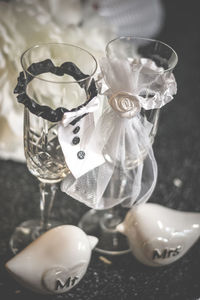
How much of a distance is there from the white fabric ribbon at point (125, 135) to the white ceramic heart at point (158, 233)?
2cm

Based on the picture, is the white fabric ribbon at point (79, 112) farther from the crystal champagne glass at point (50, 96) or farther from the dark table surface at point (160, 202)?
the dark table surface at point (160, 202)

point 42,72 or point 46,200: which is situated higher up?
point 42,72

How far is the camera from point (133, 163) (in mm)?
454

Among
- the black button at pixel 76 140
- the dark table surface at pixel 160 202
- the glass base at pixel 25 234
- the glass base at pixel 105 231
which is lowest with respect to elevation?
the glass base at pixel 25 234

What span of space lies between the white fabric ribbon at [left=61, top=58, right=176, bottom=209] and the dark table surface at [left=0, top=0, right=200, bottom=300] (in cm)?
8

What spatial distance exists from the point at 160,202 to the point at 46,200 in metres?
0.16

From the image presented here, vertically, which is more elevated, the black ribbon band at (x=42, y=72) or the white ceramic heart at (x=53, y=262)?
the black ribbon band at (x=42, y=72)

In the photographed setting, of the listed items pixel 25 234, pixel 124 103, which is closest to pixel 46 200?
pixel 25 234

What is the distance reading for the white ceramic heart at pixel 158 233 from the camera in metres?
0.45

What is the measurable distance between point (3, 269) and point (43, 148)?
0.14 meters

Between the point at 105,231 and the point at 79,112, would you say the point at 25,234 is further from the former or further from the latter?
the point at 79,112

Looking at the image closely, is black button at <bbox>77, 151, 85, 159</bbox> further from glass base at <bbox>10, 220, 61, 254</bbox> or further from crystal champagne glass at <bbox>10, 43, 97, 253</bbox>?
glass base at <bbox>10, 220, 61, 254</bbox>

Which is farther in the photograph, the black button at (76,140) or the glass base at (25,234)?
the glass base at (25,234)

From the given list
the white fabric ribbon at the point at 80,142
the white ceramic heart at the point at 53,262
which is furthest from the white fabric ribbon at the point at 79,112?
the white ceramic heart at the point at 53,262
